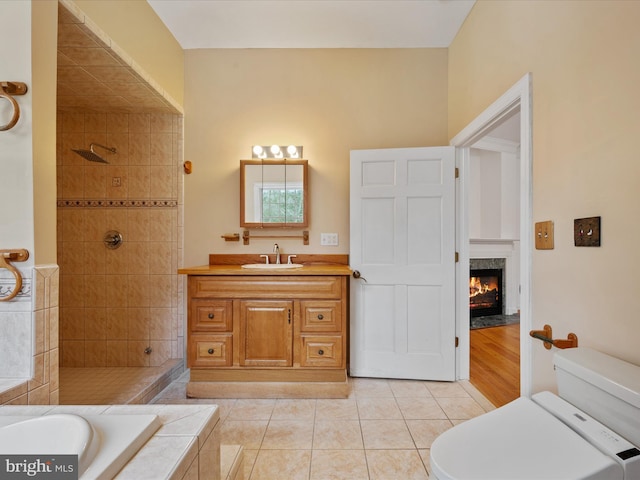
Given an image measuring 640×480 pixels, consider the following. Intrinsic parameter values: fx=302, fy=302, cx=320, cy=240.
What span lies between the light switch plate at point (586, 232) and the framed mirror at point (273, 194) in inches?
69.6

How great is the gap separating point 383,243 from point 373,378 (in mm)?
1093

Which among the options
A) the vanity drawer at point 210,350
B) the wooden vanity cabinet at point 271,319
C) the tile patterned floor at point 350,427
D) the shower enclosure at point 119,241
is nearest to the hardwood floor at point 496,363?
the tile patterned floor at point 350,427

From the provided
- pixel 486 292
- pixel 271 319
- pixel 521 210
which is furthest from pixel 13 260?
pixel 486 292

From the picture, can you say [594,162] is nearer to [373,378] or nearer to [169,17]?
[373,378]

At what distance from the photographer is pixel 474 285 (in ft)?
14.1

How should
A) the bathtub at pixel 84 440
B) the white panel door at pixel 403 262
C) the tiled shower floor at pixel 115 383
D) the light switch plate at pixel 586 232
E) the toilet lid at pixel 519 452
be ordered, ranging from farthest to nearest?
1. the white panel door at pixel 403 262
2. the tiled shower floor at pixel 115 383
3. the light switch plate at pixel 586 232
4. the toilet lid at pixel 519 452
5. the bathtub at pixel 84 440

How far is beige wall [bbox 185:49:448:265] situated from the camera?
2.59 m

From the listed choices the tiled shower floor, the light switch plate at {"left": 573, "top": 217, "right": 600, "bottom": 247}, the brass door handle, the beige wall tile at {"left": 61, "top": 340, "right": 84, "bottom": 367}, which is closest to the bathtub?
the tiled shower floor

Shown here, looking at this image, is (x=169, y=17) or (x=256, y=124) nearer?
(x=169, y=17)

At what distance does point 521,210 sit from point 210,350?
2.12 m

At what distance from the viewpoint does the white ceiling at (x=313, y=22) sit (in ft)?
7.00

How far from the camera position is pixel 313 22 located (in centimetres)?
229

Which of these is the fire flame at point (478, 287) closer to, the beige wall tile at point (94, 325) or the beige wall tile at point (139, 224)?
the beige wall tile at point (139, 224)

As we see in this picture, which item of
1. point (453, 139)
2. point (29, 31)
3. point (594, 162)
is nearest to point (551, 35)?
point (594, 162)
